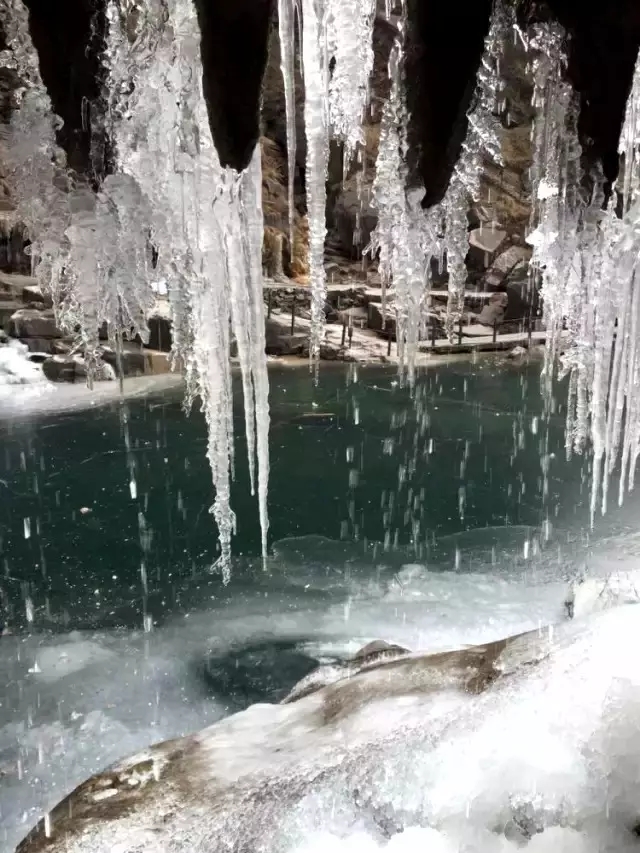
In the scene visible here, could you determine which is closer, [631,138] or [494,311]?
[631,138]

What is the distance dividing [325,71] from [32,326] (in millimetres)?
15055

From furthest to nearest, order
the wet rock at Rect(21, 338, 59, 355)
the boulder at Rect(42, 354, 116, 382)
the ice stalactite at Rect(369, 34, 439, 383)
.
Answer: the wet rock at Rect(21, 338, 59, 355)
the boulder at Rect(42, 354, 116, 382)
the ice stalactite at Rect(369, 34, 439, 383)

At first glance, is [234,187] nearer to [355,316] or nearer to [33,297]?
[33,297]

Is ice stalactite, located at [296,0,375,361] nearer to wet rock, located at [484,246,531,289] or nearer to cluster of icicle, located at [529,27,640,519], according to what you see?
cluster of icicle, located at [529,27,640,519]

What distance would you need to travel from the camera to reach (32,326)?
631 inches

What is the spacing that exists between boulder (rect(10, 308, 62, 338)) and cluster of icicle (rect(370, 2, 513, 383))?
14.0 m

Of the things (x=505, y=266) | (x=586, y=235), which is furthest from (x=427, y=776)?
(x=505, y=266)

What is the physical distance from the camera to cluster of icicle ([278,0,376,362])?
2664 mm

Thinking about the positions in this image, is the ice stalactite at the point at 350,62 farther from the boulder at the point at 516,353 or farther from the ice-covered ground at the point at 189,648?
the boulder at the point at 516,353

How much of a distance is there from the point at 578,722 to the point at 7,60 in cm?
359

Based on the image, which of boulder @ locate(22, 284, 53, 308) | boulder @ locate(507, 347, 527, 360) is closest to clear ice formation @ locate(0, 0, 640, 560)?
boulder @ locate(22, 284, 53, 308)

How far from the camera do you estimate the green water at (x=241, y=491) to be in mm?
7293

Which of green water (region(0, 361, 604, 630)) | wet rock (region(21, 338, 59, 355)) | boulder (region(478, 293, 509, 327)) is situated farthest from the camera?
boulder (region(478, 293, 509, 327))

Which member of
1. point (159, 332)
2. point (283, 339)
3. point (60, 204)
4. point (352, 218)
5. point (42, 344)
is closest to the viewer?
point (60, 204)
